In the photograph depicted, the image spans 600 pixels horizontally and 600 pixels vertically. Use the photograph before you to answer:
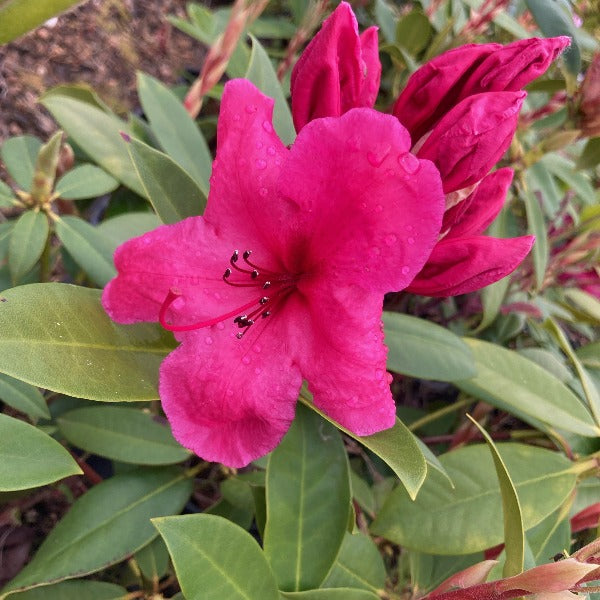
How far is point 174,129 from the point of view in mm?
1090

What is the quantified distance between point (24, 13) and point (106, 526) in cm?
66

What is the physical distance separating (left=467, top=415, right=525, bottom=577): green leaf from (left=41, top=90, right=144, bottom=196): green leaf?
71 cm

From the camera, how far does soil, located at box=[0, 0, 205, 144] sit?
1729 mm

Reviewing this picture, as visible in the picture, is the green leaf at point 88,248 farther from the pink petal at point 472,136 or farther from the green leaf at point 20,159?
the pink petal at point 472,136

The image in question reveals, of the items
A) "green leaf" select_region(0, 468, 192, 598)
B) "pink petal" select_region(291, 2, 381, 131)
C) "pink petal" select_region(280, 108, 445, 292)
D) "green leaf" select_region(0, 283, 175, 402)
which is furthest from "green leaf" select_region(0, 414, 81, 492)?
"pink petal" select_region(291, 2, 381, 131)

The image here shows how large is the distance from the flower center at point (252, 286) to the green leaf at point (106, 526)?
375 millimetres

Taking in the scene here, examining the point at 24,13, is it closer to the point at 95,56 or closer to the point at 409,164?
the point at 409,164

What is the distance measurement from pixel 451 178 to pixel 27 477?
1.74ft

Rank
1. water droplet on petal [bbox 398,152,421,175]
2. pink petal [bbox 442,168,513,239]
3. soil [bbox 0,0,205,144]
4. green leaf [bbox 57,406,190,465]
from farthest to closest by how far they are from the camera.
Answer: soil [bbox 0,0,205,144], green leaf [bbox 57,406,190,465], pink petal [bbox 442,168,513,239], water droplet on petal [bbox 398,152,421,175]

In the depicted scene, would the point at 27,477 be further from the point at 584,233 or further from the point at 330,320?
the point at 584,233

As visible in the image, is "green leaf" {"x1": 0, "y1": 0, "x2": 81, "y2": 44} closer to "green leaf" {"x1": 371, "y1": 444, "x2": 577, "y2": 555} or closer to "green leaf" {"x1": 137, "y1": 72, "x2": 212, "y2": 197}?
"green leaf" {"x1": 137, "y1": 72, "x2": 212, "y2": 197}

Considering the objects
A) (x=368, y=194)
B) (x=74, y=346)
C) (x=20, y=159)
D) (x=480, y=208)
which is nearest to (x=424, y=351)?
(x=480, y=208)

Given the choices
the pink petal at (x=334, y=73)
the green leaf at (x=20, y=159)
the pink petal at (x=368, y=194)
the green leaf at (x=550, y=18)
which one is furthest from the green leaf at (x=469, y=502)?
the green leaf at (x=20, y=159)

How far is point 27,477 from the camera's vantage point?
664 millimetres
